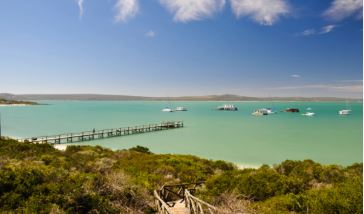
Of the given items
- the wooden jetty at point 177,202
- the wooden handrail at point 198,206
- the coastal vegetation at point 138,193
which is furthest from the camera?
the wooden jetty at point 177,202

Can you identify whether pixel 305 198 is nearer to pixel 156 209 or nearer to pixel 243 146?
pixel 156 209

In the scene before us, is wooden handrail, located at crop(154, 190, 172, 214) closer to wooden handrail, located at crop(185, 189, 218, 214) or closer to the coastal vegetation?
the coastal vegetation

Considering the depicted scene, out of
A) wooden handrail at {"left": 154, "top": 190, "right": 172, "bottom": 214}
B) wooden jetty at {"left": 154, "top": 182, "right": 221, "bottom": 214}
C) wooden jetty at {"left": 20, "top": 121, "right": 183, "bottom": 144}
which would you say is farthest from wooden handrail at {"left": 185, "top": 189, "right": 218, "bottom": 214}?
wooden jetty at {"left": 20, "top": 121, "right": 183, "bottom": 144}

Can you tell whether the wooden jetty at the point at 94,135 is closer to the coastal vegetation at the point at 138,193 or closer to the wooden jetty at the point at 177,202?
the coastal vegetation at the point at 138,193

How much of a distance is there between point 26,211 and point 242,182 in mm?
6363

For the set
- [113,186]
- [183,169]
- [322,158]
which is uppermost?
[113,186]

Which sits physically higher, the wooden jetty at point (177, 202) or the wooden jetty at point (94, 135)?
the wooden jetty at point (177, 202)

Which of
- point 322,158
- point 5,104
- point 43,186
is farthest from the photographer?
point 5,104

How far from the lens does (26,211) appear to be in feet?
19.2

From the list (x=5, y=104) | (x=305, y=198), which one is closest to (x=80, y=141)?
(x=305, y=198)

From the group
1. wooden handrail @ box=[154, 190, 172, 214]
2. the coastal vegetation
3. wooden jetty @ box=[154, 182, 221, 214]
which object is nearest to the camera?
the coastal vegetation

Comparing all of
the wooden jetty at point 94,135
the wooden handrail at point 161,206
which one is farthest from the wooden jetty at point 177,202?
the wooden jetty at point 94,135

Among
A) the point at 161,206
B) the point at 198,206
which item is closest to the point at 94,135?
the point at 161,206

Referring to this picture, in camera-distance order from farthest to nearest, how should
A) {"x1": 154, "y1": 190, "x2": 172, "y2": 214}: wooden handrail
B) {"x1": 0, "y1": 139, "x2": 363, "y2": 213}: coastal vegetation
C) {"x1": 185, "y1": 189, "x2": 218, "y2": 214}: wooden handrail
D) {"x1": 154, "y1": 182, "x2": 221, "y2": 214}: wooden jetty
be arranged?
{"x1": 154, "y1": 190, "x2": 172, "y2": 214}: wooden handrail → {"x1": 154, "y1": 182, "x2": 221, "y2": 214}: wooden jetty → {"x1": 0, "y1": 139, "x2": 363, "y2": 213}: coastal vegetation → {"x1": 185, "y1": 189, "x2": 218, "y2": 214}: wooden handrail
